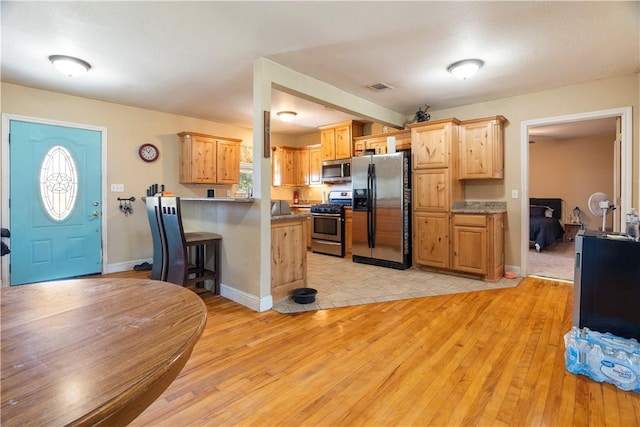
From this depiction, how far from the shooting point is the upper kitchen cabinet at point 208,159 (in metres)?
5.20

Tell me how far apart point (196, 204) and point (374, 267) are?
2.72 meters

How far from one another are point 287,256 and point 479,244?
2474mm

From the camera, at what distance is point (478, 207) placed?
181 inches

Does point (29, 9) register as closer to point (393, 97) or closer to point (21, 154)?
point (21, 154)

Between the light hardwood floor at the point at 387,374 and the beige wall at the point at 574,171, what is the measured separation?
614 cm

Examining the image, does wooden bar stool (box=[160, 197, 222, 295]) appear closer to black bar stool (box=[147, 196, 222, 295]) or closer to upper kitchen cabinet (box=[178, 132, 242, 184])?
black bar stool (box=[147, 196, 222, 295])

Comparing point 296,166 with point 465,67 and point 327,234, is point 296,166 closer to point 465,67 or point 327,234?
point 327,234

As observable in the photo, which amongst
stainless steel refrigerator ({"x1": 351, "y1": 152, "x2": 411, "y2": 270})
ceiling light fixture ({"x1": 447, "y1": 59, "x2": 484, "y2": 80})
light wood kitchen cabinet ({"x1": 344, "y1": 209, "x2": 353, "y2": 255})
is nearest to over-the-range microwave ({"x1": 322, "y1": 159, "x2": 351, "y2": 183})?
light wood kitchen cabinet ({"x1": 344, "y1": 209, "x2": 353, "y2": 255})

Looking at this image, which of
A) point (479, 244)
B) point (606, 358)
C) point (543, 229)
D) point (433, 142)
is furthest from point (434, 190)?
point (543, 229)

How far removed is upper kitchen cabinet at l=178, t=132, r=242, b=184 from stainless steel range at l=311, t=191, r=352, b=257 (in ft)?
5.57

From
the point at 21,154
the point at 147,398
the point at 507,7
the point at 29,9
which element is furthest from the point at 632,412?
the point at 21,154

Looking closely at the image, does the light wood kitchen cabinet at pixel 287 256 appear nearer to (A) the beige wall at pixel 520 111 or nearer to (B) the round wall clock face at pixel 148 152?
(A) the beige wall at pixel 520 111

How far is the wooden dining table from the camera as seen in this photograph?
0.49 meters

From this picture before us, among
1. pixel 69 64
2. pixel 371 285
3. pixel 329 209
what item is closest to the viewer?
pixel 69 64
